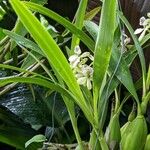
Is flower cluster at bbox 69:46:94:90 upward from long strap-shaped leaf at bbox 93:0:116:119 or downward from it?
downward

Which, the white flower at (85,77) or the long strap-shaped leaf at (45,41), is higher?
the long strap-shaped leaf at (45,41)

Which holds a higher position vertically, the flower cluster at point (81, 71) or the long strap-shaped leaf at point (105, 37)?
the long strap-shaped leaf at point (105, 37)

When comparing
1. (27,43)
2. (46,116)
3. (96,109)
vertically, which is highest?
(27,43)

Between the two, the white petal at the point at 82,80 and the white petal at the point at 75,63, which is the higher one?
the white petal at the point at 75,63

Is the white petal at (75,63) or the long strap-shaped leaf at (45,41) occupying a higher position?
the long strap-shaped leaf at (45,41)

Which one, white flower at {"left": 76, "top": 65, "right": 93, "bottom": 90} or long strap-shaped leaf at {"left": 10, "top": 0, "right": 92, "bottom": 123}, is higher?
long strap-shaped leaf at {"left": 10, "top": 0, "right": 92, "bottom": 123}

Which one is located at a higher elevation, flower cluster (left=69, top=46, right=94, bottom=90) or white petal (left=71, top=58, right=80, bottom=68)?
white petal (left=71, top=58, right=80, bottom=68)

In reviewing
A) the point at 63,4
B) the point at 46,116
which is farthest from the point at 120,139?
the point at 63,4

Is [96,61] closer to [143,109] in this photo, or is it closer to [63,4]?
[143,109]

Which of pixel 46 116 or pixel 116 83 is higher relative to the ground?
pixel 116 83

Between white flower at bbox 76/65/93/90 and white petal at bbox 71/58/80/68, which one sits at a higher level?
white petal at bbox 71/58/80/68

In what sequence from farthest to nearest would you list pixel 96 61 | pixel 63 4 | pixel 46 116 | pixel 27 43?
1. pixel 63 4
2. pixel 46 116
3. pixel 27 43
4. pixel 96 61
